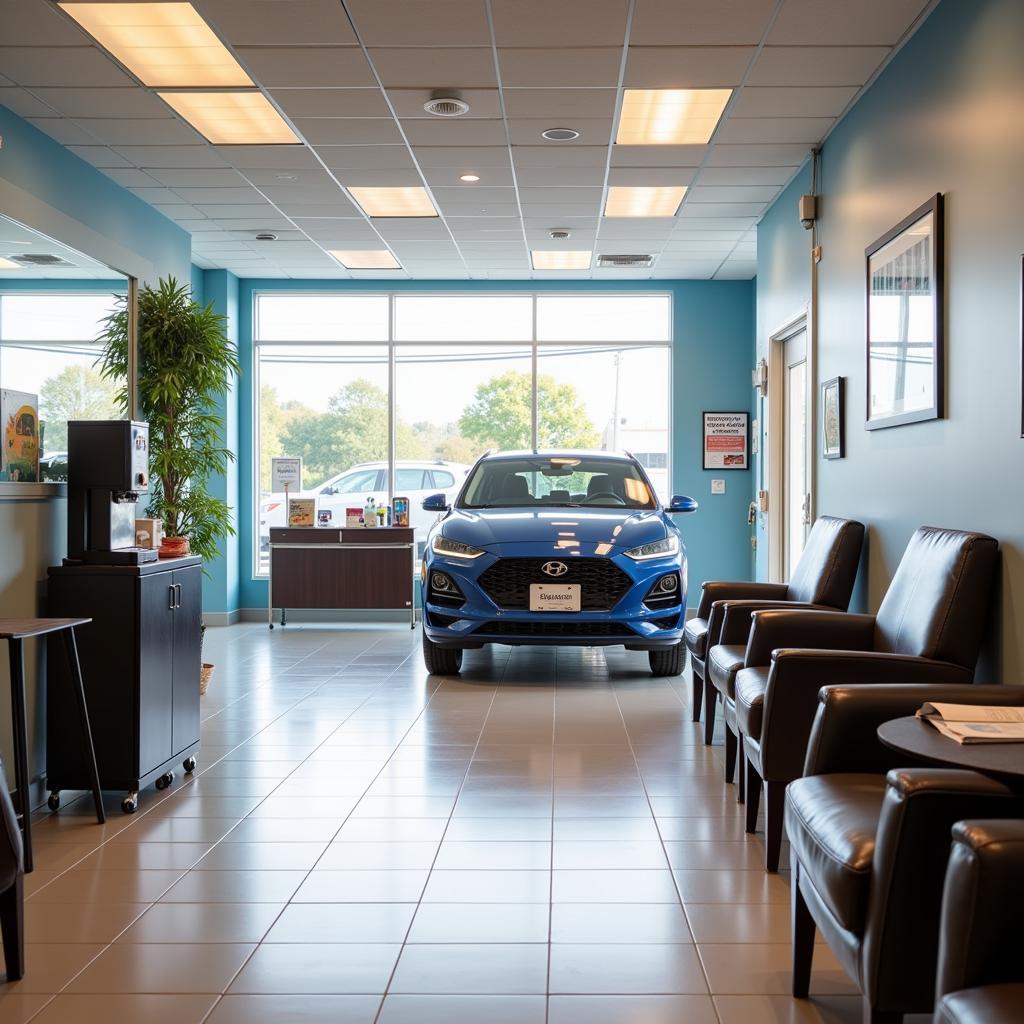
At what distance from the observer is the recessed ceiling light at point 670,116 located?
16.4 ft

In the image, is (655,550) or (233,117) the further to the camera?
(655,550)

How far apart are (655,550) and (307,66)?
303 cm

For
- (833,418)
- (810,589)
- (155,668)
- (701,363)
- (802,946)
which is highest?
(701,363)

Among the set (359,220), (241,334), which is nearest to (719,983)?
(359,220)

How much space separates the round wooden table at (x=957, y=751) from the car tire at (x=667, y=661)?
4.37 m

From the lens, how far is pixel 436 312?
10.0 m

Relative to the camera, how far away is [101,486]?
156 inches

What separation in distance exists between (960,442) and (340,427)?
717cm

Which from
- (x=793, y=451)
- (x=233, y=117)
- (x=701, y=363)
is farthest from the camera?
(x=701, y=363)

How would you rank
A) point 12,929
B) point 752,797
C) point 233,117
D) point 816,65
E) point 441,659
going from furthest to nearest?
point 441,659
point 233,117
point 816,65
point 752,797
point 12,929

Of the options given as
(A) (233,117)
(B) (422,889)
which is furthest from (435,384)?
(B) (422,889)

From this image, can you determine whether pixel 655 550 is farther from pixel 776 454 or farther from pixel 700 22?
pixel 700 22

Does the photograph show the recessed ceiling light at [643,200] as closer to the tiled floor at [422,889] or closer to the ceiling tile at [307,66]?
the ceiling tile at [307,66]

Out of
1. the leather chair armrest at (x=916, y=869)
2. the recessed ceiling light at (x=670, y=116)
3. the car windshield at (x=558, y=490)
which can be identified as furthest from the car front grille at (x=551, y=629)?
the leather chair armrest at (x=916, y=869)
